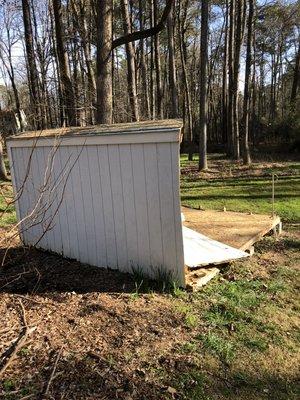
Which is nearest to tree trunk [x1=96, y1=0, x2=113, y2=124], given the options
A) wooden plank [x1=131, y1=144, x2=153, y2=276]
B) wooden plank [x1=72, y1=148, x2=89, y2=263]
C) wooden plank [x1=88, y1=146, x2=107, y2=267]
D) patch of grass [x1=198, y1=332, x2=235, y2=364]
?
wooden plank [x1=72, y1=148, x2=89, y2=263]

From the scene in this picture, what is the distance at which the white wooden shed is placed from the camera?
4.61 metres

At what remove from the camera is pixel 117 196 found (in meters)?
5.16

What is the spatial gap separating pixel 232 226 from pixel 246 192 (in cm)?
467

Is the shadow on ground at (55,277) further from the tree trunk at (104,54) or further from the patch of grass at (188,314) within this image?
the tree trunk at (104,54)

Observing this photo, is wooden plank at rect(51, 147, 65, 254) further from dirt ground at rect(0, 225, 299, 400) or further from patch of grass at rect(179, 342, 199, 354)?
patch of grass at rect(179, 342, 199, 354)

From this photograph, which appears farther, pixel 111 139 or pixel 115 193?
pixel 115 193

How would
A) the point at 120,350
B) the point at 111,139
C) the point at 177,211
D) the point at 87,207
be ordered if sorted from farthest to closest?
1. the point at 87,207
2. the point at 111,139
3. the point at 177,211
4. the point at 120,350

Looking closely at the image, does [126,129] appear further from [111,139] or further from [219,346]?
[219,346]

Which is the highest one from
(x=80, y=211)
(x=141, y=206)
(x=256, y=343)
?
(x=141, y=206)

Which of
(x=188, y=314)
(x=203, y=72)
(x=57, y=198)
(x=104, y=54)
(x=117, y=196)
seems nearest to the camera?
A: (x=188, y=314)

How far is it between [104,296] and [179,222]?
1.15m

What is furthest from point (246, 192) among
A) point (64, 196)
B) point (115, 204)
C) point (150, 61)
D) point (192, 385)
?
point (150, 61)

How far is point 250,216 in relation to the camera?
7.69m

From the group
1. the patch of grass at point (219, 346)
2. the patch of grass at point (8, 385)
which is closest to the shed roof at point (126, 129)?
the patch of grass at point (219, 346)
